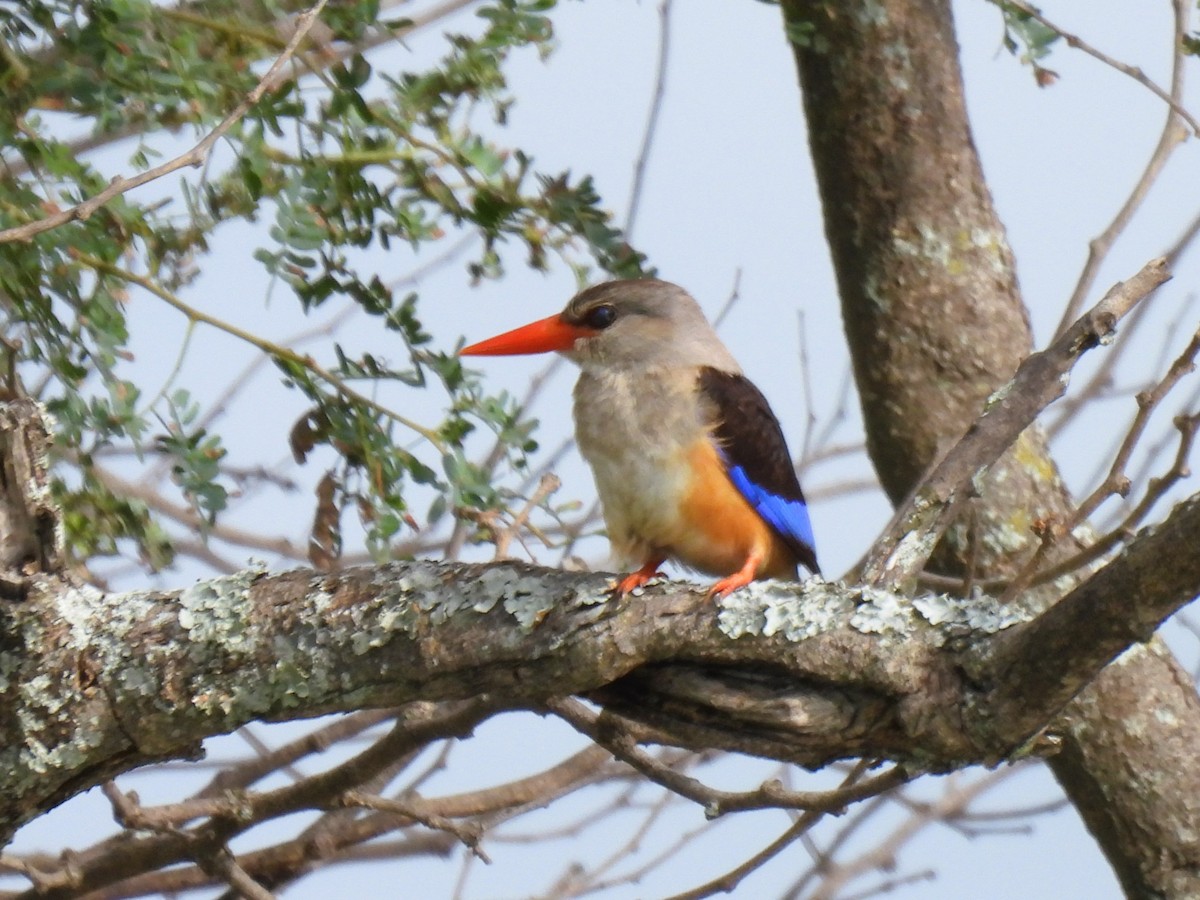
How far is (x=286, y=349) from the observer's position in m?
2.11

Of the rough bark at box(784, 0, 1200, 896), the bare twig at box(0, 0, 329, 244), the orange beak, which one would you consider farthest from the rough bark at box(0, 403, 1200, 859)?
the orange beak

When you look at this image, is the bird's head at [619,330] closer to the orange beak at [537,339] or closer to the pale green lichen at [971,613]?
the orange beak at [537,339]

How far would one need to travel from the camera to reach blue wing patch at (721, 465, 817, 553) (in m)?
2.59

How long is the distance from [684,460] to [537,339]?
0.50 meters

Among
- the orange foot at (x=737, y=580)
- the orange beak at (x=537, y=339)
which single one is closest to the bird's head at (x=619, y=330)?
the orange beak at (x=537, y=339)

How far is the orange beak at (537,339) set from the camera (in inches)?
116

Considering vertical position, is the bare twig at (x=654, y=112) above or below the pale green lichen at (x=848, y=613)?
above

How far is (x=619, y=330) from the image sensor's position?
9.62ft

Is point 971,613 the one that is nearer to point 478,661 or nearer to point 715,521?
point 478,661

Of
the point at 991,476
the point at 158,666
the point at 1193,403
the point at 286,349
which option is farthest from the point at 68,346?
the point at 1193,403

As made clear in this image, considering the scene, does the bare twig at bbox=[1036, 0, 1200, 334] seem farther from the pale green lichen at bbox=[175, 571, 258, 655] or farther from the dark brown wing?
the pale green lichen at bbox=[175, 571, 258, 655]

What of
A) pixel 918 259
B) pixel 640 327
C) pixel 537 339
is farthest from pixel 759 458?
pixel 918 259

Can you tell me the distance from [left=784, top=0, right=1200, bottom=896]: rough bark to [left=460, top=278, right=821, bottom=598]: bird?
1.05 feet

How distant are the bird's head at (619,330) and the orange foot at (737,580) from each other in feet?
1.54
